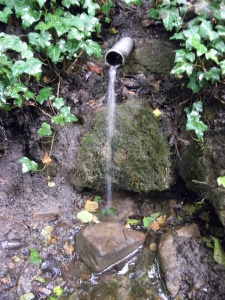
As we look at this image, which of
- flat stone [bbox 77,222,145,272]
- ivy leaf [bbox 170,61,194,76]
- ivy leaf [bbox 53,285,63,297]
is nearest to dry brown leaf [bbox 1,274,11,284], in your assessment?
ivy leaf [bbox 53,285,63,297]

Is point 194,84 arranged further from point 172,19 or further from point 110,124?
point 110,124

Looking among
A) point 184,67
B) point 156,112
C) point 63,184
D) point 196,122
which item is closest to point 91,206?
point 63,184

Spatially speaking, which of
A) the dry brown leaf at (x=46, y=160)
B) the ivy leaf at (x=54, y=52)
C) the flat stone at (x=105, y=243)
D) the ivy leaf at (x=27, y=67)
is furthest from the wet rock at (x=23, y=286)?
the ivy leaf at (x=54, y=52)

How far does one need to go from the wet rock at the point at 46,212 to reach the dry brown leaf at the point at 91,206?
1.07ft

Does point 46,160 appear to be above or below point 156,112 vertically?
below

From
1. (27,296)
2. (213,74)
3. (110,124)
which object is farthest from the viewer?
(110,124)

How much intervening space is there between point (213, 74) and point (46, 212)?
213 cm

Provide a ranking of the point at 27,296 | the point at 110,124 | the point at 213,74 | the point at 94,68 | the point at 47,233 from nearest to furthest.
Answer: the point at 27,296, the point at 213,74, the point at 47,233, the point at 110,124, the point at 94,68

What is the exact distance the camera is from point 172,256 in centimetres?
246

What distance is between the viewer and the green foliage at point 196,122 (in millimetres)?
2439

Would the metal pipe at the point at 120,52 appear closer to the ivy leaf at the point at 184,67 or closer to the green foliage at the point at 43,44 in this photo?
the green foliage at the point at 43,44

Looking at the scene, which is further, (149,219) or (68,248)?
(149,219)

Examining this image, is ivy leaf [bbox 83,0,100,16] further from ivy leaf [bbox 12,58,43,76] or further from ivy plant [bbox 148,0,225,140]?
ivy leaf [bbox 12,58,43,76]

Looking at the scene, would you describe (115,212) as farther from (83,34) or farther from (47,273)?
(83,34)
